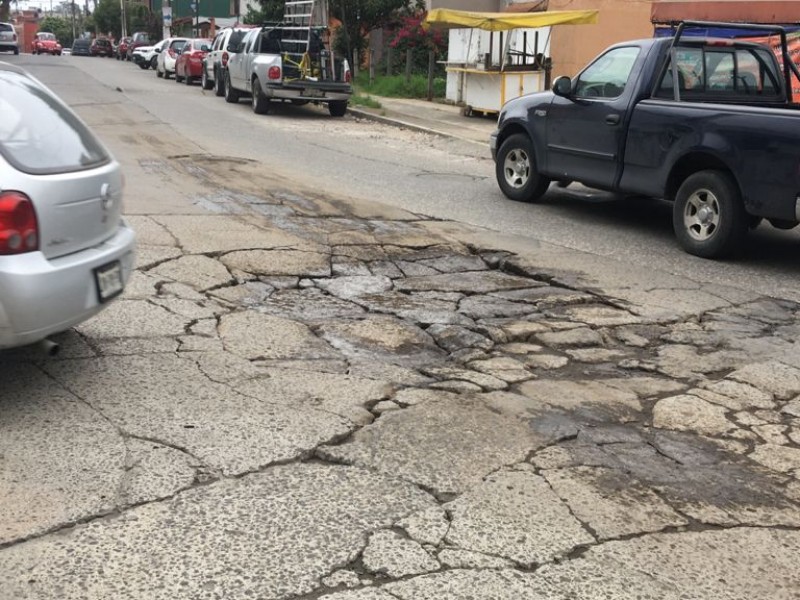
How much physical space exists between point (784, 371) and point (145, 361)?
3.86 metres

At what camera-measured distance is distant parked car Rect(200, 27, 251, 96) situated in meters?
23.8

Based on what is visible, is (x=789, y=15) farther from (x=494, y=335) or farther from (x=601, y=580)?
(x=601, y=580)

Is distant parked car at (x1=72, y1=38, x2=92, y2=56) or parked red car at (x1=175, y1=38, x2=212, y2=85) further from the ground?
distant parked car at (x1=72, y1=38, x2=92, y2=56)

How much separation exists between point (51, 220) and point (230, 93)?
63.0 ft

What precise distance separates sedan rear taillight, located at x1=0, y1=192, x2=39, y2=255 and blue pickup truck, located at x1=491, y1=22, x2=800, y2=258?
6.02 m

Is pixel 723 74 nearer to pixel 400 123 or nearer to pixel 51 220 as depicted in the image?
pixel 51 220

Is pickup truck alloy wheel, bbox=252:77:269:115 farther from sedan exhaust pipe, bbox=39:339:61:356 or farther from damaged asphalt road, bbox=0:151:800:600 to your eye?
sedan exhaust pipe, bbox=39:339:61:356

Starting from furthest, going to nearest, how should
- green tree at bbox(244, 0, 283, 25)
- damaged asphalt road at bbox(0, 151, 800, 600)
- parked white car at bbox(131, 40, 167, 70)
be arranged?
parked white car at bbox(131, 40, 167, 70) < green tree at bbox(244, 0, 283, 25) < damaged asphalt road at bbox(0, 151, 800, 600)

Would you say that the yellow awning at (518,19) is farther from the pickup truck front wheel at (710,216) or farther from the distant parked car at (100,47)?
the distant parked car at (100,47)

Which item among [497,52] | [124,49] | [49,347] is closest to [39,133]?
[49,347]

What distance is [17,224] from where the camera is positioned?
420 centimetres

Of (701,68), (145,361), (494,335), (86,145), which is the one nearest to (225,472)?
(145,361)

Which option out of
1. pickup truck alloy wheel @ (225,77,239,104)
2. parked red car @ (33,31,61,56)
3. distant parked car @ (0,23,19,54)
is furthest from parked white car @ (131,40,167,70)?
pickup truck alloy wheel @ (225,77,239,104)

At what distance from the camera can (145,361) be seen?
5234 mm
